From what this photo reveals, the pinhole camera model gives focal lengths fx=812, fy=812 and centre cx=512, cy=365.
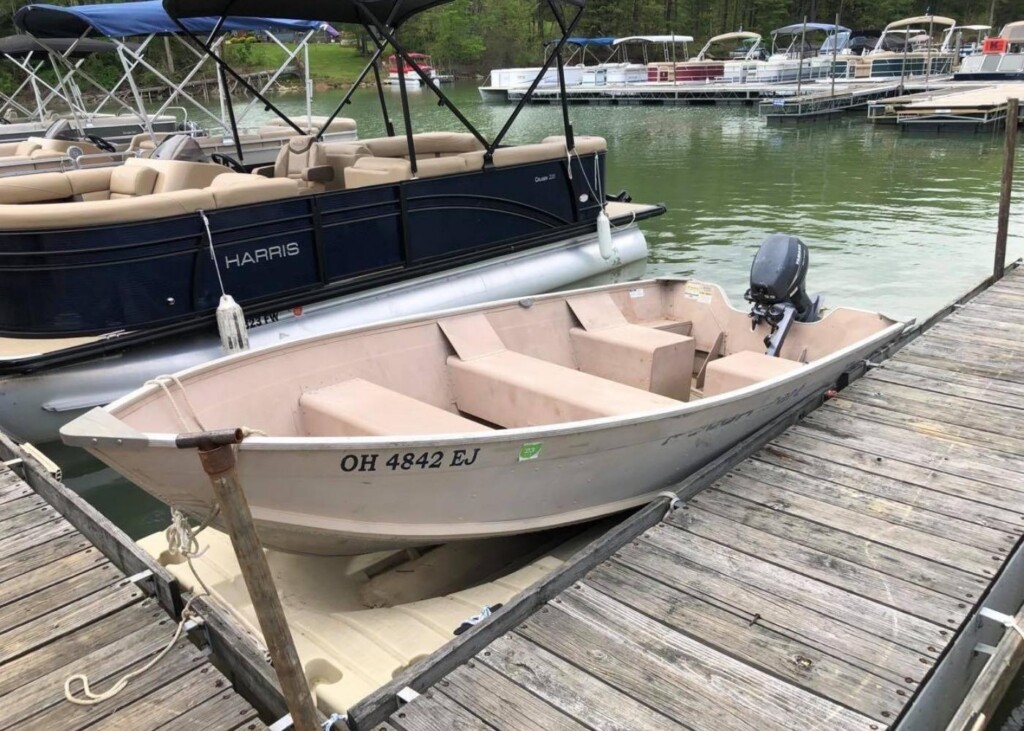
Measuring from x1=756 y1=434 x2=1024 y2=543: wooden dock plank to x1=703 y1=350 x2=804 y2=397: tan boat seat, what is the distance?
0.41m

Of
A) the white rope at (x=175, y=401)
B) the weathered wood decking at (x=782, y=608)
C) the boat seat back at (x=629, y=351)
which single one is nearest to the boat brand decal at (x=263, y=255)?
the boat seat back at (x=629, y=351)

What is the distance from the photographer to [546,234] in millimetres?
9656

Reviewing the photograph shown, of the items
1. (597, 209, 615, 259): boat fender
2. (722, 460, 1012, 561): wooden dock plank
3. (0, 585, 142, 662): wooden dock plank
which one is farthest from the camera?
(597, 209, 615, 259): boat fender

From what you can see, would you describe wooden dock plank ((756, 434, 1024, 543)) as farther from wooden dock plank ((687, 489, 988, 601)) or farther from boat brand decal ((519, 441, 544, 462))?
boat brand decal ((519, 441, 544, 462))

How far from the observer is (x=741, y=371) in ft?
16.5

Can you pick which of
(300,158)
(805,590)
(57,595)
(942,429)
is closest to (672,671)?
(805,590)

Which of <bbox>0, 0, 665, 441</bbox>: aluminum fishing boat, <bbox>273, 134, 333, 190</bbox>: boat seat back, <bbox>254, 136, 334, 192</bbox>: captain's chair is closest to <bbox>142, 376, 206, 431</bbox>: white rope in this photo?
<bbox>0, 0, 665, 441</bbox>: aluminum fishing boat

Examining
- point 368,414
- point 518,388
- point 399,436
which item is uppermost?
point 399,436

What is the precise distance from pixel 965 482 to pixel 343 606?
3.40 metres

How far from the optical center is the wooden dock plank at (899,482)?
13.3 ft

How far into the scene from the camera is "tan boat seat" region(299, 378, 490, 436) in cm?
412

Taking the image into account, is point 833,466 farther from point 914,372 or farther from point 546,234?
point 546,234

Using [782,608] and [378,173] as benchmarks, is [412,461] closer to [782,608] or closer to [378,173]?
[782,608]

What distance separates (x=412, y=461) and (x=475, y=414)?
162 centimetres
